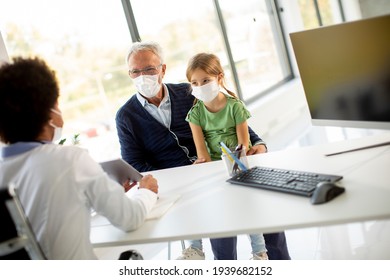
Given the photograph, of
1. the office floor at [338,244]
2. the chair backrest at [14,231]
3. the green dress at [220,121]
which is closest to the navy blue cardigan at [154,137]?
the green dress at [220,121]

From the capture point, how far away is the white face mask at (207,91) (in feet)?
7.77

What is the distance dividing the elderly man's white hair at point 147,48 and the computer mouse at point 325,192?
137 centimetres

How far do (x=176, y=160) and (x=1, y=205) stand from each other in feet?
4.57

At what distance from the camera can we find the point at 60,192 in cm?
→ 142

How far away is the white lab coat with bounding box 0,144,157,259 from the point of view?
1.42 meters

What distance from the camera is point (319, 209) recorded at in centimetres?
138

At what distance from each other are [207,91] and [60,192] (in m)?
1.12

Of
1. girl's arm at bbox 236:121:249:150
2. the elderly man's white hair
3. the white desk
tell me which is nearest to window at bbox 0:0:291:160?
the elderly man's white hair

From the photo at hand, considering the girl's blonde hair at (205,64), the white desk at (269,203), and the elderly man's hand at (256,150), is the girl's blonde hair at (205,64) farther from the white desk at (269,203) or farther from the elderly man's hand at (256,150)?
the white desk at (269,203)

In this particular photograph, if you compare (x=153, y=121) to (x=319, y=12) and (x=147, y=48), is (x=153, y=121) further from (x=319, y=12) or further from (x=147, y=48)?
(x=319, y=12)

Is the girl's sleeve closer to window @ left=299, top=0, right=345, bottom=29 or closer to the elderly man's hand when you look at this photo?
the elderly man's hand

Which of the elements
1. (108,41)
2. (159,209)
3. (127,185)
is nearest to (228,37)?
(108,41)
